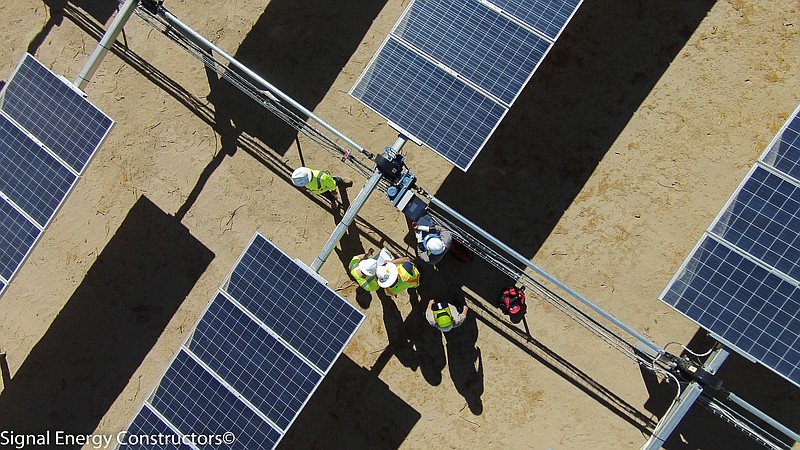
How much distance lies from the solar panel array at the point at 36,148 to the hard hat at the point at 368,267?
525cm

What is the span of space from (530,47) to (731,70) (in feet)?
14.4

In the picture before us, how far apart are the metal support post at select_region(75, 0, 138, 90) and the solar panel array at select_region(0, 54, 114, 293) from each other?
314 millimetres

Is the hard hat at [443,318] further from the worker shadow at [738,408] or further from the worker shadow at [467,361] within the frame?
the worker shadow at [738,408]

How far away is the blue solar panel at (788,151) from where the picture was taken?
8.68 metres

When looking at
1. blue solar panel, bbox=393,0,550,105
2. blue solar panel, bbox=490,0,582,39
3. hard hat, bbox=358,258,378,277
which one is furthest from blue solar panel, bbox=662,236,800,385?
hard hat, bbox=358,258,378,277

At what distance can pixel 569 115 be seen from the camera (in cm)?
1102

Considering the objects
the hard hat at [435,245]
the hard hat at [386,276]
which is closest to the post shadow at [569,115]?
the hard hat at [435,245]

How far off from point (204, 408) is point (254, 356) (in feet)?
4.30

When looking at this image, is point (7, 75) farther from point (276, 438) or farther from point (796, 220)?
point (796, 220)

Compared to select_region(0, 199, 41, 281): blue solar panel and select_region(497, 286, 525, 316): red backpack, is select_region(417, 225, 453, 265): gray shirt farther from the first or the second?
select_region(0, 199, 41, 281): blue solar panel

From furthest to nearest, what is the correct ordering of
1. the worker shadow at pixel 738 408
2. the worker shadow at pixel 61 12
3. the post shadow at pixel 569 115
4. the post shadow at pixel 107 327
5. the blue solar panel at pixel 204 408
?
the worker shadow at pixel 61 12, the post shadow at pixel 107 327, the post shadow at pixel 569 115, the worker shadow at pixel 738 408, the blue solar panel at pixel 204 408

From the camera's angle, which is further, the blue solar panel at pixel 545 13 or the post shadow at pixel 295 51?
the post shadow at pixel 295 51

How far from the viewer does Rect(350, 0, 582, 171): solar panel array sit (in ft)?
30.7

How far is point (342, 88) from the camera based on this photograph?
11555 mm
